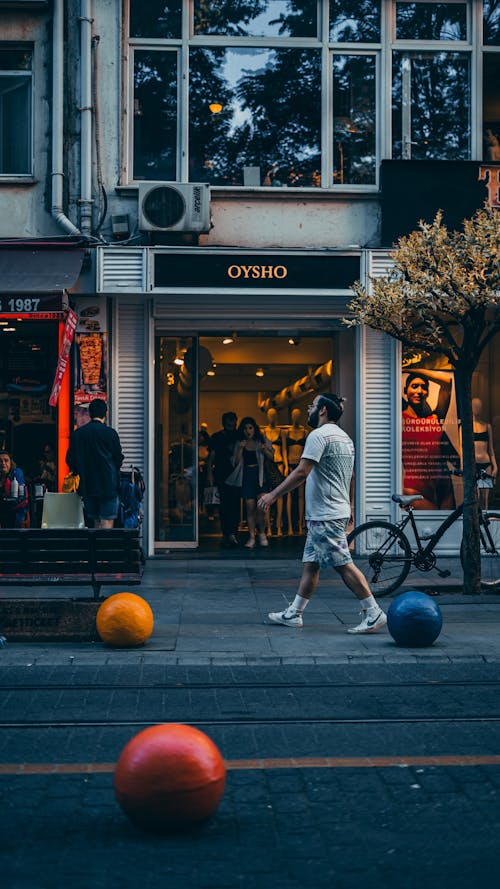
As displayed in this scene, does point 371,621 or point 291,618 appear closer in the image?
point 371,621

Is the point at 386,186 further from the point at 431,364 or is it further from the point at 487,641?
the point at 487,641

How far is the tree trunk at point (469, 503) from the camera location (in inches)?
460

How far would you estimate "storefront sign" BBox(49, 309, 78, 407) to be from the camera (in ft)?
46.6

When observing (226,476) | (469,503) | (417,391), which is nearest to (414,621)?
(469,503)

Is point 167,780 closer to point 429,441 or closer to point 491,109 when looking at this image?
point 429,441

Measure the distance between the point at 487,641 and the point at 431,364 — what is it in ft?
22.5

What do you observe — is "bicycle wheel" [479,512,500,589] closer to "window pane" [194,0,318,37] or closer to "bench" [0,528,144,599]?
"bench" [0,528,144,599]

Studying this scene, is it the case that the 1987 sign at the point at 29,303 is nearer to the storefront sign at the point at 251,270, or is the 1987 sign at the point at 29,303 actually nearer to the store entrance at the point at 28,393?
the storefront sign at the point at 251,270

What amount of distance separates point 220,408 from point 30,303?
23.0 ft

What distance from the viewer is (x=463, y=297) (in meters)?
11.4

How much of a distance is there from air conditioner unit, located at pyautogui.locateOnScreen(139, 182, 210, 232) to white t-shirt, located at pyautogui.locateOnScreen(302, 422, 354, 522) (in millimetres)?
5893

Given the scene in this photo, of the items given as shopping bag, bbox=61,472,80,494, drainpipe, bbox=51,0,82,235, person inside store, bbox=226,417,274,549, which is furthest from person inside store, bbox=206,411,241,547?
drainpipe, bbox=51,0,82,235

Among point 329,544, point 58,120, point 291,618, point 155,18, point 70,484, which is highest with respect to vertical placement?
point 155,18

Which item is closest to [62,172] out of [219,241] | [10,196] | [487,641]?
[10,196]
